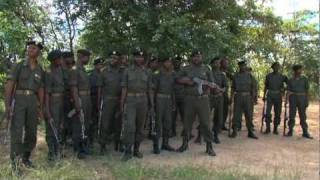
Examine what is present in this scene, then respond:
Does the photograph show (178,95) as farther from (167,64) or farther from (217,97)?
(167,64)

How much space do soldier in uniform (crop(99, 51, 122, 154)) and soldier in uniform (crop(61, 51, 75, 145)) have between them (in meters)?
0.64

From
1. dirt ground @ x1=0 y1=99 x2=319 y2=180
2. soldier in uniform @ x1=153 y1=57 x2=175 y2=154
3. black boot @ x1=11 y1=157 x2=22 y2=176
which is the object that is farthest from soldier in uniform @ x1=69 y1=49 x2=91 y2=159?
black boot @ x1=11 y1=157 x2=22 y2=176

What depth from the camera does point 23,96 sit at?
8.43m

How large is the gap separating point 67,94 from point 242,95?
4.52 meters

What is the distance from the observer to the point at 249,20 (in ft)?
56.0

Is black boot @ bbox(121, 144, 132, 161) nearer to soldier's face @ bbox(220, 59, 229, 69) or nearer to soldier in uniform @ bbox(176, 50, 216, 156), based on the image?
soldier in uniform @ bbox(176, 50, 216, 156)

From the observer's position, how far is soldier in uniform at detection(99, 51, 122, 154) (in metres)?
10.5

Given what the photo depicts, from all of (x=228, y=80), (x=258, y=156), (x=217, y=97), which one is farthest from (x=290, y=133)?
(x=258, y=156)

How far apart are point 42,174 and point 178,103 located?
517 cm

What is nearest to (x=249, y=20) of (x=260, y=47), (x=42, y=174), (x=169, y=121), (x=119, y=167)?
(x=260, y=47)

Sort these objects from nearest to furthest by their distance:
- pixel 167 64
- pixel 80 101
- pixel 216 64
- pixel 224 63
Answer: pixel 80 101, pixel 167 64, pixel 216 64, pixel 224 63

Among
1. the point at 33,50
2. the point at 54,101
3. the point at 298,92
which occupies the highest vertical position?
the point at 33,50

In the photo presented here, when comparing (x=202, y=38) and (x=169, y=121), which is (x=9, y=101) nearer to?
(x=169, y=121)

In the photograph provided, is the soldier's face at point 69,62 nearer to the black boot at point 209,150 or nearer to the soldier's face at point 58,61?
the soldier's face at point 58,61
